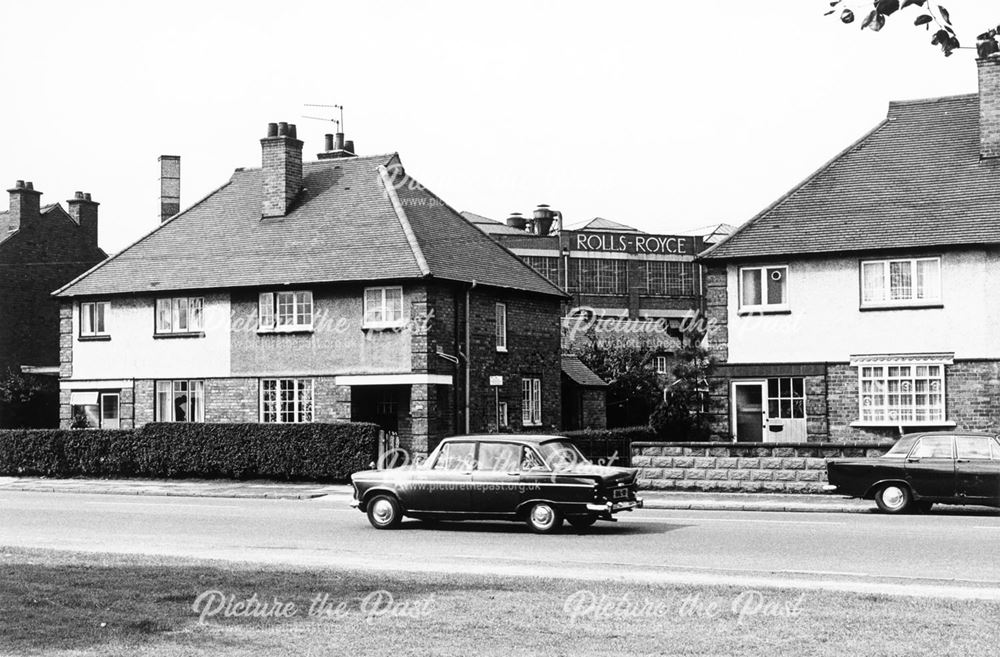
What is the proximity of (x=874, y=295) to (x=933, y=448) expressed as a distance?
10.2m

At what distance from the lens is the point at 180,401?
3809cm

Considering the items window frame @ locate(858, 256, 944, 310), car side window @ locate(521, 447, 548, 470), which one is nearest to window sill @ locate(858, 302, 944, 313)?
window frame @ locate(858, 256, 944, 310)

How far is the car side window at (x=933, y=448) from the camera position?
826 inches

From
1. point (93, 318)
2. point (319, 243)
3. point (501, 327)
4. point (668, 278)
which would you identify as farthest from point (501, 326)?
point (668, 278)

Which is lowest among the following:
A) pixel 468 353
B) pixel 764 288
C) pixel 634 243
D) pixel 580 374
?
pixel 580 374

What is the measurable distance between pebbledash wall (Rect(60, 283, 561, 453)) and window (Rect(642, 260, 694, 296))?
3247 cm

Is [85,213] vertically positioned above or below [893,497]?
above

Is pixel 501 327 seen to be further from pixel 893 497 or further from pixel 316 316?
pixel 893 497

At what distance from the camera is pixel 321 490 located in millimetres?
28984

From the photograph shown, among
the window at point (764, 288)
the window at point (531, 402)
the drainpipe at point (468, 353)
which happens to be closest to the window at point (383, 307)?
the drainpipe at point (468, 353)

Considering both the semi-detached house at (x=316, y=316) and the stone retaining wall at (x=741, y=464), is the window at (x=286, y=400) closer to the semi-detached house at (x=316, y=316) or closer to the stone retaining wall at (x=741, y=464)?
the semi-detached house at (x=316, y=316)

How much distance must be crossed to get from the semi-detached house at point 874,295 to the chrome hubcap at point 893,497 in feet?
28.0

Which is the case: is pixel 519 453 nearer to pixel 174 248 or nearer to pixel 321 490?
pixel 321 490

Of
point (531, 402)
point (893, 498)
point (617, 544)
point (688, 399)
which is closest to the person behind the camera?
point (617, 544)
